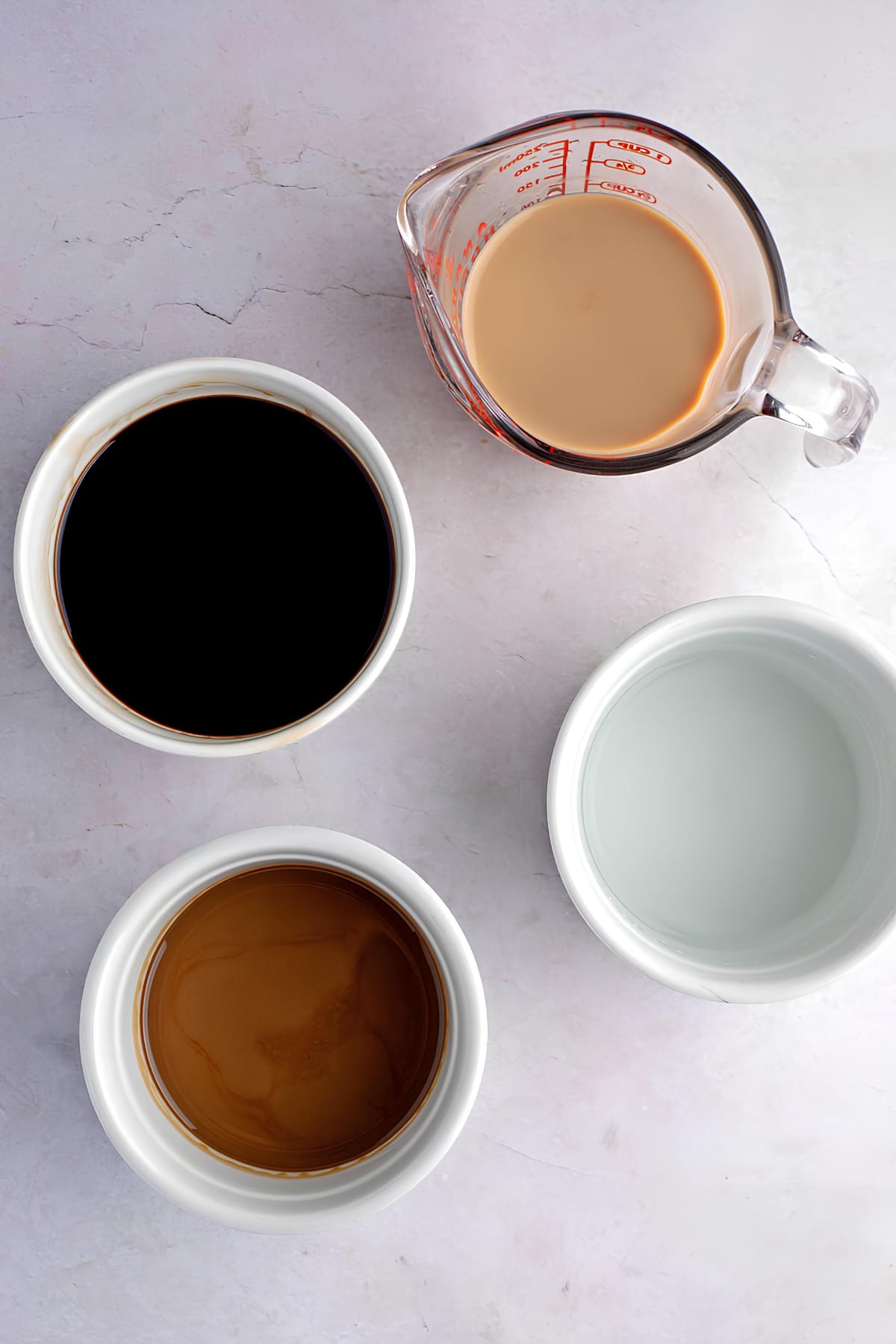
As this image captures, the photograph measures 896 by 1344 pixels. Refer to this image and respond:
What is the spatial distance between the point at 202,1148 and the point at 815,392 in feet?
2.31

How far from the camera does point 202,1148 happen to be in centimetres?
72

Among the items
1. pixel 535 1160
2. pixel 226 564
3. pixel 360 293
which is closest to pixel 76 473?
pixel 226 564

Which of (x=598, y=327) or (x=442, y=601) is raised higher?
(x=598, y=327)

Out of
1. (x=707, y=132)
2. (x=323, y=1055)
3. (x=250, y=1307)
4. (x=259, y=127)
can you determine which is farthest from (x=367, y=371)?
(x=250, y=1307)

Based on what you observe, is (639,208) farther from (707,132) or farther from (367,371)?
(367,371)

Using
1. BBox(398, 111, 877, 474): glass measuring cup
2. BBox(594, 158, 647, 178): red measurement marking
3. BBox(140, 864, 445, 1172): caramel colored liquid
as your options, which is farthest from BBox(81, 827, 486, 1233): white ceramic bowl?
BBox(594, 158, 647, 178): red measurement marking

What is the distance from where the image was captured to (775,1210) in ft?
2.89

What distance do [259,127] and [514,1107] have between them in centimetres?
87

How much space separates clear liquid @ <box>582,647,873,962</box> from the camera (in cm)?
80

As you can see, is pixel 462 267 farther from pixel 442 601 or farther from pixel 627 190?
pixel 442 601

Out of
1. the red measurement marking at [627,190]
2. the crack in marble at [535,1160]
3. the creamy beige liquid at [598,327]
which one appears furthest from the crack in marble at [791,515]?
the crack in marble at [535,1160]

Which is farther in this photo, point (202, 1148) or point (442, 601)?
point (442, 601)

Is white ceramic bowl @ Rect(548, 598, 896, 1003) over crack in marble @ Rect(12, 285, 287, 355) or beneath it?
beneath

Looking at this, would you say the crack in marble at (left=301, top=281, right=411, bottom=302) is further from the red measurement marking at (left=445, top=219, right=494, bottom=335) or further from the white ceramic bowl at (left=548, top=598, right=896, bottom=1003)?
the white ceramic bowl at (left=548, top=598, right=896, bottom=1003)
